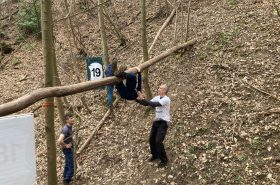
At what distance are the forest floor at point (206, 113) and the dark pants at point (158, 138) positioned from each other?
340mm

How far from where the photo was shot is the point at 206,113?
32.9 feet

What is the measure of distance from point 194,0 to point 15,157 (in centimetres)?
1618

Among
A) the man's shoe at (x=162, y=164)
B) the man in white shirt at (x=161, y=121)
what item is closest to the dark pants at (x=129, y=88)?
the man in white shirt at (x=161, y=121)

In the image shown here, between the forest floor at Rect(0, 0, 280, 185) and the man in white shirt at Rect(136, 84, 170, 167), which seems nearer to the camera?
the man in white shirt at Rect(136, 84, 170, 167)

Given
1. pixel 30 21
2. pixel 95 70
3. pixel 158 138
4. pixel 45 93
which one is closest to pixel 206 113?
pixel 158 138

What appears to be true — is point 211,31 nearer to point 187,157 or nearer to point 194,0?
point 194,0

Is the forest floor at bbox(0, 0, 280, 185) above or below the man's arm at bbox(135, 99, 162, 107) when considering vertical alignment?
below

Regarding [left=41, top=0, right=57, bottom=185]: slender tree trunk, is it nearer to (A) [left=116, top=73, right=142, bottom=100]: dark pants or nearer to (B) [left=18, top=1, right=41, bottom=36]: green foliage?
(A) [left=116, top=73, right=142, bottom=100]: dark pants

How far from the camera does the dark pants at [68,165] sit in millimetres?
9188

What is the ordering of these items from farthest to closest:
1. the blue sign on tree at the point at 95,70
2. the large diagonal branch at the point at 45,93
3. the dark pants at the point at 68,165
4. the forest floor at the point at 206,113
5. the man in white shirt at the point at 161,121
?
the blue sign on tree at the point at 95,70 → the dark pants at the point at 68,165 → the forest floor at the point at 206,113 → the man in white shirt at the point at 161,121 → the large diagonal branch at the point at 45,93

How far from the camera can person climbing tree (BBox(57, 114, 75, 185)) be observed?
8.76 meters

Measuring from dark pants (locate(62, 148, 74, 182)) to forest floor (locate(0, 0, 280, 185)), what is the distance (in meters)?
0.51

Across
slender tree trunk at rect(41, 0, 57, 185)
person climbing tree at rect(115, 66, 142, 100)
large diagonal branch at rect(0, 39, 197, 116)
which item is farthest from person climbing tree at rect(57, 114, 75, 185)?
large diagonal branch at rect(0, 39, 197, 116)

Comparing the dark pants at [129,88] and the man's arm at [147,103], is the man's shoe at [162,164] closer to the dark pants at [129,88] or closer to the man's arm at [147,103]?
the man's arm at [147,103]
